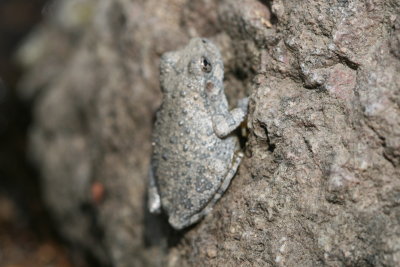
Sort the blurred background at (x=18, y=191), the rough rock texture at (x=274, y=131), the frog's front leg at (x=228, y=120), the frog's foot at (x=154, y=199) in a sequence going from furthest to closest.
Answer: the blurred background at (x=18, y=191), the frog's foot at (x=154, y=199), the frog's front leg at (x=228, y=120), the rough rock texture at (x=274, y=131)

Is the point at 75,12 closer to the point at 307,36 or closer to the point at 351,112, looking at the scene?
the point at 307,36

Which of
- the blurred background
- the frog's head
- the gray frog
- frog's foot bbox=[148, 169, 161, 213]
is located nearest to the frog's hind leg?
the gray frog

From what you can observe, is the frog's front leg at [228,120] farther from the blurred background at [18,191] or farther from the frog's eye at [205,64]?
the blurred background at [18,191]

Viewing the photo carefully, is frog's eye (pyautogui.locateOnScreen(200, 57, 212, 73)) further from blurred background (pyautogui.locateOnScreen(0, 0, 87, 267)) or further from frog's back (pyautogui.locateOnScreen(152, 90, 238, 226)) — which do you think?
blurred background (pyautogui.locateOnScreen(0, 0, 87, 267))

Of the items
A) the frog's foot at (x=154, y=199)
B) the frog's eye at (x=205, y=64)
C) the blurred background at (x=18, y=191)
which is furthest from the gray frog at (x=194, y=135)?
the blurred background at (x=18, y=191)

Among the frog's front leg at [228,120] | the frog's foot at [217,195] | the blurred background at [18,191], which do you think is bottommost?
the blurred background at [18,191]

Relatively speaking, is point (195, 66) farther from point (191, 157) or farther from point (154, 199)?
point (154, 199)
